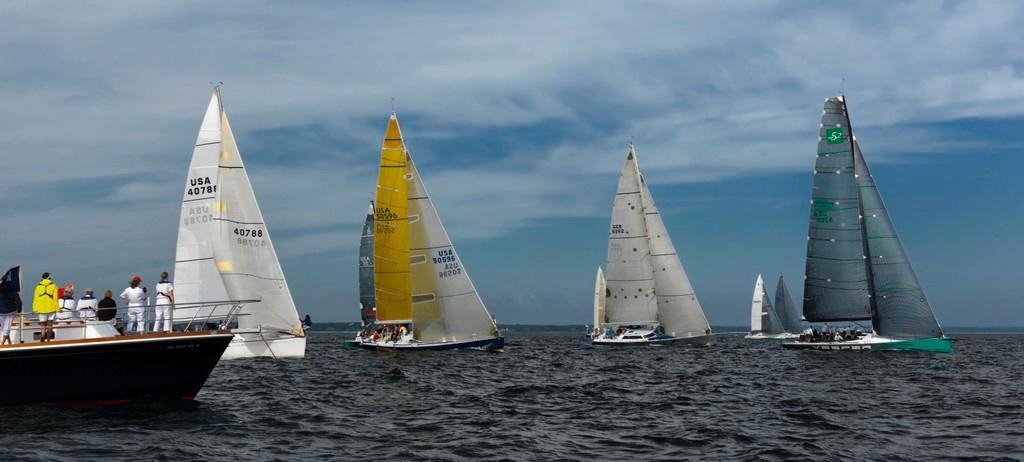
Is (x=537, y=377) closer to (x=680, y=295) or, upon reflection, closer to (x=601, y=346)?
(x=680, y=295)

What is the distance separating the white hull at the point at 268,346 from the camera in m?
40.9

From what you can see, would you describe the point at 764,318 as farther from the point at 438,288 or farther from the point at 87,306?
the point at 87,306

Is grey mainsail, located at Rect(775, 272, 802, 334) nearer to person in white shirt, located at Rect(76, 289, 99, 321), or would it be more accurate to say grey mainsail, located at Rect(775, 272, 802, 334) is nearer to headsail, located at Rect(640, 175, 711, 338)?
headsail, located at Rect(640, 175, 711, 338)

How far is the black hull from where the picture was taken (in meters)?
18.6

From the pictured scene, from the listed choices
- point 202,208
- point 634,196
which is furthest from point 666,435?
point 634,196

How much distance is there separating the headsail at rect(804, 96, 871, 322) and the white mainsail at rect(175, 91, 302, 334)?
28.0 metres

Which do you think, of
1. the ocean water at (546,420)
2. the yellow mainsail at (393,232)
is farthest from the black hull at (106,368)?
the yellow mainsail at (393,232)

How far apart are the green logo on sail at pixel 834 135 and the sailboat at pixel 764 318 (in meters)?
51.9

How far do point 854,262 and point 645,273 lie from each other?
16.5m

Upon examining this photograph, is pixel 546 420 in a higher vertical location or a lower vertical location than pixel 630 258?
lower

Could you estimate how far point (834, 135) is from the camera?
48406 millimetres

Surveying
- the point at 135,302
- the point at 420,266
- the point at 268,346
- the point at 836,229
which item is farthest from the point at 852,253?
the point at 135,302

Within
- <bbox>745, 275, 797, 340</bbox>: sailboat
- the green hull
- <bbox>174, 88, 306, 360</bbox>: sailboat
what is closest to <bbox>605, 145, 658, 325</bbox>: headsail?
the green hull

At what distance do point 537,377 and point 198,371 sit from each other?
14.7m
